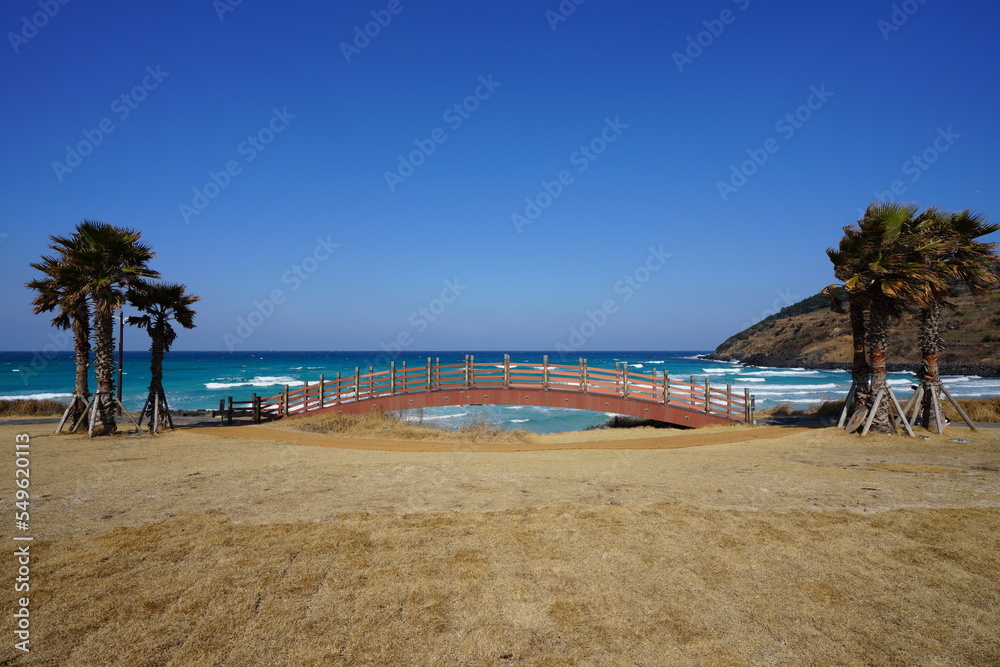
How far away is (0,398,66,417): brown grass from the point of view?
2390 centimetres

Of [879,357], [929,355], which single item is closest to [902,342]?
[929,355]

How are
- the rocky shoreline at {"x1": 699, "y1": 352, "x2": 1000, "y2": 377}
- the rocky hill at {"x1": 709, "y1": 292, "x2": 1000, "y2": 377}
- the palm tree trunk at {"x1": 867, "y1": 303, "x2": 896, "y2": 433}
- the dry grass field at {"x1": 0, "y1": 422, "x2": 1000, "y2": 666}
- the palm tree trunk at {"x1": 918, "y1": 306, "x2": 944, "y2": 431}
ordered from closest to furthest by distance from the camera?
the dry grass field at {"x1": 0, "y1": 422, "x2": 1000, "y2": 666} < the palm tree trunk at {"x1": 867, "y1": 303, "x2": 896, "y2": 433} < the palm tree trunk at {"x1": 918, "y1": 306, "x2": 944, "y2": 431} < the rocky shoreline at {"x1": 699, "y1": 352, "x2": 1000, "y2": 377} < the rocky hill at {"x1": 709, "y1": 292, "x2": 1000, "y2": 377}

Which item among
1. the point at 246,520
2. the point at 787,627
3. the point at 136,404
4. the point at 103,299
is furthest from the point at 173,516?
the point at 136,404

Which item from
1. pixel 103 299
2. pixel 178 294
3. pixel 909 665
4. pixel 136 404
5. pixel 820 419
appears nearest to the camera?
pixel 909 665

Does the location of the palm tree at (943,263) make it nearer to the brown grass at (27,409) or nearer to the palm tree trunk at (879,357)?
the palm tree trunk at (879,357)

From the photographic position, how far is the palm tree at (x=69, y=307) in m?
16.5

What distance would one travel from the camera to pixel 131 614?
4.17 meters

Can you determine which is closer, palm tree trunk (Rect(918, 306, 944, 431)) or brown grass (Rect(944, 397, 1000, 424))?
palm tree trunk (Rect(918, 306, 944, 431))

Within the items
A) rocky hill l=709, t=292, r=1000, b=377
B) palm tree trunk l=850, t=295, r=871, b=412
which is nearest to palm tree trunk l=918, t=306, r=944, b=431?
palm tree trunk l=850, t=295, r=871, b=412

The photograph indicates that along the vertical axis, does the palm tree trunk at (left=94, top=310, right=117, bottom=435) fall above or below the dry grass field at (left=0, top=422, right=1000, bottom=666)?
above

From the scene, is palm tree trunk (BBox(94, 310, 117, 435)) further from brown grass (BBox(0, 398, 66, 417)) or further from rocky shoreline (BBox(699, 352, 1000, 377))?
rocky shoreline (BBox(699, 352, 1000, 377))

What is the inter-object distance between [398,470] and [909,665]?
337 inches

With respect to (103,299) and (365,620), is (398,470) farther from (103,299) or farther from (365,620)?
(103,299)

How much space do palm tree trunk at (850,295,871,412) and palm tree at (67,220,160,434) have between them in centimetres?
2212
